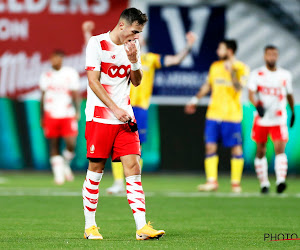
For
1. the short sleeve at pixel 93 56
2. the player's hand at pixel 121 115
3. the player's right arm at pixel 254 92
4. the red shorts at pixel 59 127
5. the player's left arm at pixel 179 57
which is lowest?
the red shorts at pixel 59 127

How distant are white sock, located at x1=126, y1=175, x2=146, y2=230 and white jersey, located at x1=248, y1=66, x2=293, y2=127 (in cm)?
634

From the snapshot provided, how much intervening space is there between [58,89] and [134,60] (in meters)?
9.02

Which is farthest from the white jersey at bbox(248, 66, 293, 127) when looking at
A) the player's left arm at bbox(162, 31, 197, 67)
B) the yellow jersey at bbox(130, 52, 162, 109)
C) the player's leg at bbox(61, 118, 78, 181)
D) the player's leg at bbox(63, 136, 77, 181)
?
the player's leg at bbox(63, 136, 77, 181)

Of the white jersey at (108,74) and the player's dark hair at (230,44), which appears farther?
the player's dark hair at (230,44)

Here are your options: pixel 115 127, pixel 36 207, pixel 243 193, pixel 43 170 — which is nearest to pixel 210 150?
pixel 243 193

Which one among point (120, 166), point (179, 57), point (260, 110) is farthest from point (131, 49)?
point (260, 110)

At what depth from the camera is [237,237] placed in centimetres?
824

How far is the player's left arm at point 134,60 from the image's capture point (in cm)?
765

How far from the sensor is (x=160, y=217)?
33.6 feet

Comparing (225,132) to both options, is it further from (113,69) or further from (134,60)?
(134,60)

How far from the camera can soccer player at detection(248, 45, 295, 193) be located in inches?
545

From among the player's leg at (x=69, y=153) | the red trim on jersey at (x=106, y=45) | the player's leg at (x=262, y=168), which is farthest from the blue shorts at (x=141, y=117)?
the red trim on jersey at (x=106, y=45)

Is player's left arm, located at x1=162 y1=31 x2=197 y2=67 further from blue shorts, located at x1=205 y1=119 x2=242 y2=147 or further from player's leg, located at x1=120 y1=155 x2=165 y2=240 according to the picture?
player's leg, located at x1=120 y1=155 x2=165 y2=240

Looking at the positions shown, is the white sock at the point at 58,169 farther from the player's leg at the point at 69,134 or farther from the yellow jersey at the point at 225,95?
the yellow jersey at the point at 225,95
